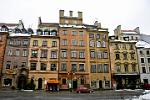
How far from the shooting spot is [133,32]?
63938 millimetres

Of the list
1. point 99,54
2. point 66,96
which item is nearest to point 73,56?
point 99,54

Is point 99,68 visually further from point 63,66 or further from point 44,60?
point 44,60

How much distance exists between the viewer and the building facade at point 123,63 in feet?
173

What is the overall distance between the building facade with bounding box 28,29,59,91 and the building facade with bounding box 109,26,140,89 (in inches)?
595

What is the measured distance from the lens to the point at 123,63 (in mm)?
54125

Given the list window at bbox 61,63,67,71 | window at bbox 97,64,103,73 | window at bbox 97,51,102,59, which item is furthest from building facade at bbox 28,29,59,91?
window at bbox 97,51,102,59

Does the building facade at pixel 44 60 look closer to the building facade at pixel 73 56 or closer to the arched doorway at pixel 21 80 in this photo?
the arched doorway at pixel 21 80

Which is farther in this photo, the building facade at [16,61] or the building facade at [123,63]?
the building facade at [123,63]

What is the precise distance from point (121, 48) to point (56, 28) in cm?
1879

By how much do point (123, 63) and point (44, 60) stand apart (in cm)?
2076

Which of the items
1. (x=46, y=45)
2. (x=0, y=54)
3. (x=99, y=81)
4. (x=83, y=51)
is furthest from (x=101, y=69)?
(x=0, y=54)

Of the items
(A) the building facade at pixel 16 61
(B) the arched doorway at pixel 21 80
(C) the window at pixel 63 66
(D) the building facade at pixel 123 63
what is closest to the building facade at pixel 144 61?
(D) the building facade at pixel 123 63

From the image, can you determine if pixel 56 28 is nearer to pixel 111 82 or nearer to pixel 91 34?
pixel 91 34

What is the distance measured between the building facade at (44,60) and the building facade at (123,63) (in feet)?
49.5
